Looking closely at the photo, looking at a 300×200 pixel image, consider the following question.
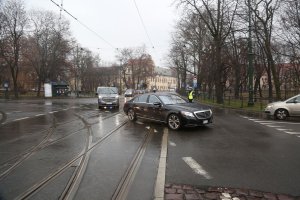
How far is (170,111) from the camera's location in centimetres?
1384

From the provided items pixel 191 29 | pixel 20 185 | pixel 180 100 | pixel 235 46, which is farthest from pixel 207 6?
pixel 20 185

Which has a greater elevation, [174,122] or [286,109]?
[286,109]

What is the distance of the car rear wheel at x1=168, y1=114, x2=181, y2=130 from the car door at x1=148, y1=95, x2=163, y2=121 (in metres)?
0.74

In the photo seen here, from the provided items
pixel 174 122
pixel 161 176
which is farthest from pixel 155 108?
pixel 161 176

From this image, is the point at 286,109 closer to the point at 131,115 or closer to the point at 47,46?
the point at 131,115

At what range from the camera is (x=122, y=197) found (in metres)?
5.53

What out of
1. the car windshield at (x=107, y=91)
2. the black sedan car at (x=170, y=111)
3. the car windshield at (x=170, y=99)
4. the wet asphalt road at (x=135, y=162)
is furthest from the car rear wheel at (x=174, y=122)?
the car windshield at (x=107, y=91)

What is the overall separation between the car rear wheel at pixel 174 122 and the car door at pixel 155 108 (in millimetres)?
741

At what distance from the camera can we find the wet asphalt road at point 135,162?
6023 millimetres

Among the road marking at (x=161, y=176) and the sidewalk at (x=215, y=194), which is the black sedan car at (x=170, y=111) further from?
the sidewalk at (x=215, y=194)

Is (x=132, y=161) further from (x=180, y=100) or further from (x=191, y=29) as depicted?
(x=191, y=29)

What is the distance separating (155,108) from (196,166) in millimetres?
7558

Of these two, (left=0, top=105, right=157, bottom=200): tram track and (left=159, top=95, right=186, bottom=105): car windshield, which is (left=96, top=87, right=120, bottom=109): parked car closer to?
(left=159, top=95, right=186, bottom=105): car windshield

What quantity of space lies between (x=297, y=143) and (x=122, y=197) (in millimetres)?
6935
